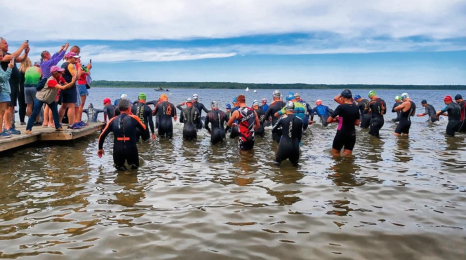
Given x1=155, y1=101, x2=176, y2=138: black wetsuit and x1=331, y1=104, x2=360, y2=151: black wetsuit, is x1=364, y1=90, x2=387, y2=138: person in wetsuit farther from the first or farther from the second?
x1=155, y1=101, x2=176, y2=138: black wetsuit

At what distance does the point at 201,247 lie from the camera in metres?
4.96

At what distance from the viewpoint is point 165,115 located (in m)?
15.9

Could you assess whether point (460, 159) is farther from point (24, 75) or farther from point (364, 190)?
point (24, 75)

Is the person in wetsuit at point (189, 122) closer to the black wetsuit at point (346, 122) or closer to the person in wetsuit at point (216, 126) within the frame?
the person in wetsuit at point (216, 126)

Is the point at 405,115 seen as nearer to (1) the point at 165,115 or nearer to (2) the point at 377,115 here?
(2) the point at 377,115

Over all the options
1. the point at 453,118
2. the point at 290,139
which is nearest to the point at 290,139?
the point at 290,139

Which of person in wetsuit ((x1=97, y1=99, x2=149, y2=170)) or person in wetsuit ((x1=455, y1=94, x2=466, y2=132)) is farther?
person in wetsuit ((x1=455, y1=94, x2=466, y2=132))

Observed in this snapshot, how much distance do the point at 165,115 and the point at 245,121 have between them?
5476 mm

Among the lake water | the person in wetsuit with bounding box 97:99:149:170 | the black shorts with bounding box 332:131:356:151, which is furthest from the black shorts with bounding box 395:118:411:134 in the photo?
the person in wetsuit with bounding box 97:99:149:170

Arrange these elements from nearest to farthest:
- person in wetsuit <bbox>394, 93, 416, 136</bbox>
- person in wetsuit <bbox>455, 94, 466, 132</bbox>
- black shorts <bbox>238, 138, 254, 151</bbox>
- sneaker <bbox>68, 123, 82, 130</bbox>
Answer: black shorts <bbox>238, 138, 254, 151</bbox> → sneaker <bbox>68, 123, 82, 130</bbox> → person in wetsuit <bbox>394, 93, 416, 136</bbox> → person in wetsuit <bbox>455, 94, 466, 132</bbox>

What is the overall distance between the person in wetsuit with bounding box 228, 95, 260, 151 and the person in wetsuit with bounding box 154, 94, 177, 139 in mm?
4911

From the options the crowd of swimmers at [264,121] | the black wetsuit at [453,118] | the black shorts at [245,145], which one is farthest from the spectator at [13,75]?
the black wetsuit at [453,118]

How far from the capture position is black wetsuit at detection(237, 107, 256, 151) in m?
11.7

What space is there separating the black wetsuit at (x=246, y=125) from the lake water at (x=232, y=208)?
0.99m
